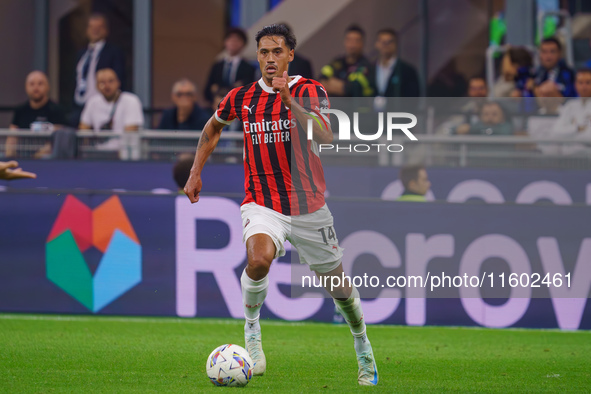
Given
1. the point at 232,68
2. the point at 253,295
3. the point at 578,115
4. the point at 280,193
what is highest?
the point at 232,68

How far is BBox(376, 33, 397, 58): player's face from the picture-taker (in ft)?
36.4

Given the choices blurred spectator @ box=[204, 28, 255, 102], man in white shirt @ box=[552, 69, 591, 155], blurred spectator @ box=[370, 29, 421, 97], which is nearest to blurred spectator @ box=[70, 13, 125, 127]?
blurred spectator @ box=[204, 28, 255, 102]

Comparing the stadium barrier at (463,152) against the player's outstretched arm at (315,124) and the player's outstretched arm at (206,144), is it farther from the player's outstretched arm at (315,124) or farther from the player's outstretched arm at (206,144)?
the player's outstretched arm at (315,124)

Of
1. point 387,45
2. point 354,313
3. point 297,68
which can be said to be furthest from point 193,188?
point 387,45

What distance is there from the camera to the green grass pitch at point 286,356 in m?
6.02

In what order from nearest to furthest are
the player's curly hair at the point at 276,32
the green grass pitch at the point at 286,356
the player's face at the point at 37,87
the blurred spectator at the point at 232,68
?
A: 1. the green grass pitch at the point at 286,356
2. the player's curly hair at the point at 276,32
3. the player's face at the point at 37,87
4. the blurred spectator at the point at 232,68

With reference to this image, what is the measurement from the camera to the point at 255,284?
619cm

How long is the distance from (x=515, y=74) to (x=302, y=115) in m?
6.24

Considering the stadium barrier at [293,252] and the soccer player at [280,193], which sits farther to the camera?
the stadium barrier at [293,252]

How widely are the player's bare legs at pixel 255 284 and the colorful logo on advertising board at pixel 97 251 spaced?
3.26m

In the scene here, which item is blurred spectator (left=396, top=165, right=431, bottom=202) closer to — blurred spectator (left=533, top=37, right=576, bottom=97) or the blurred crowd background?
the blurred crowd background

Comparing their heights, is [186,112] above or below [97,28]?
below

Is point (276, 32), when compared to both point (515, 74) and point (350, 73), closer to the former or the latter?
point (350, 73)

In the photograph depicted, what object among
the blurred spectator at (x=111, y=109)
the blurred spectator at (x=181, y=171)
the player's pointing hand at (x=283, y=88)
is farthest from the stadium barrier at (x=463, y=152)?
the player's pointing hand at (x=283, y=88)
